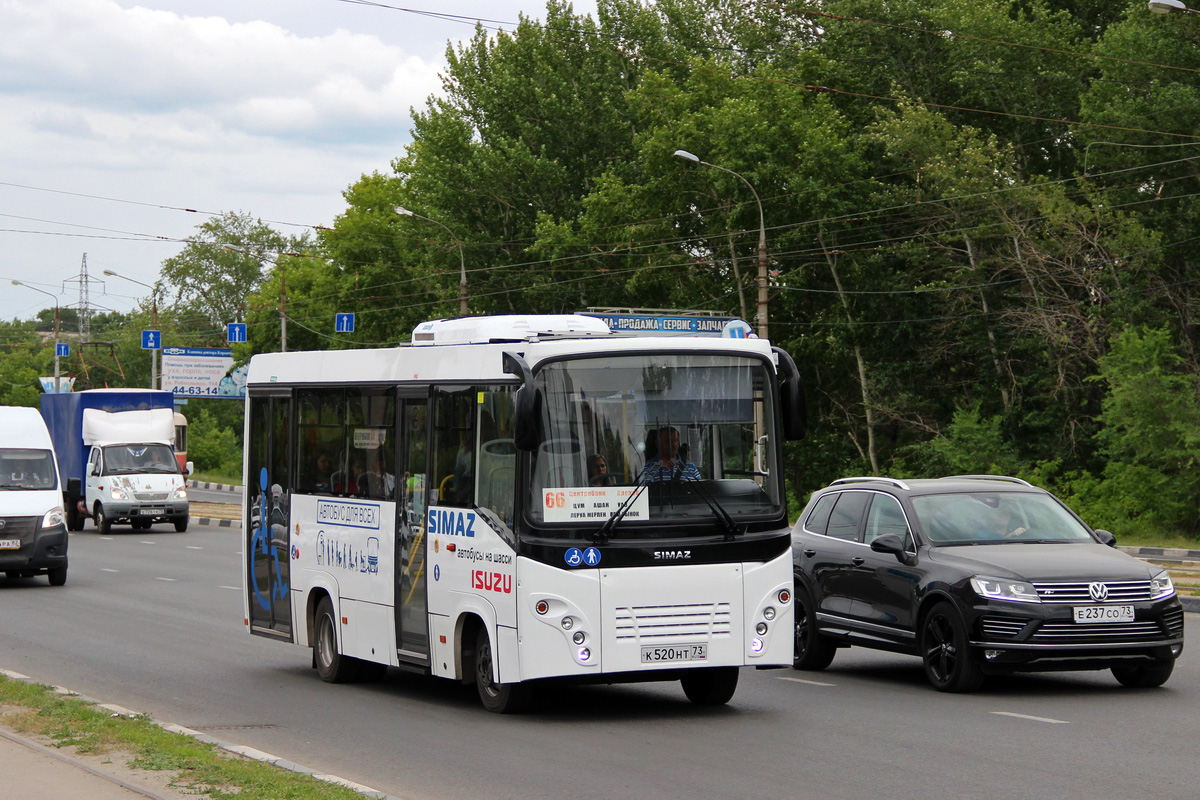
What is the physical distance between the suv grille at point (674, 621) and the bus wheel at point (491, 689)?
0.93m

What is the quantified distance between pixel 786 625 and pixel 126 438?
30.6 m

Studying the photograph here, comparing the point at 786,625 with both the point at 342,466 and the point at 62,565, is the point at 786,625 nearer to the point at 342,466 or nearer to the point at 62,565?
the point at 342,466

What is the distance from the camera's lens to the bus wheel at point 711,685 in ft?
37.8

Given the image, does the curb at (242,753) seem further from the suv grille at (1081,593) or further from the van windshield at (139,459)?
the van windshield at (139,459)

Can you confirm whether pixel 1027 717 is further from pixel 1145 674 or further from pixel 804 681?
pixel 804 681

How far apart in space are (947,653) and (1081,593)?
119 centimetres

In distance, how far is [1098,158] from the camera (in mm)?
41188

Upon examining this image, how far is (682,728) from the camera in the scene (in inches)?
418

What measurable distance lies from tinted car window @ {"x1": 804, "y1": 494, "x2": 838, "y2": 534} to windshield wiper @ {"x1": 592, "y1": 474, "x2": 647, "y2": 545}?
3920 millimetres

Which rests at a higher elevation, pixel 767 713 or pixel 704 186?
pixel 704 186

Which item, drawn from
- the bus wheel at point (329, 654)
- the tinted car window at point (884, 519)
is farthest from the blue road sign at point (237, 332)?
the tinted car window at point (884, 519)

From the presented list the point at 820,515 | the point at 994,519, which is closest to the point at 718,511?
the point at 994,519

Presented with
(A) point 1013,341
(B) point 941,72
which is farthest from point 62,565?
(B) point 941,72

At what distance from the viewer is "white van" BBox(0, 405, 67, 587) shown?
22859mm
